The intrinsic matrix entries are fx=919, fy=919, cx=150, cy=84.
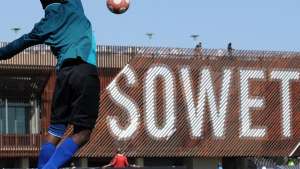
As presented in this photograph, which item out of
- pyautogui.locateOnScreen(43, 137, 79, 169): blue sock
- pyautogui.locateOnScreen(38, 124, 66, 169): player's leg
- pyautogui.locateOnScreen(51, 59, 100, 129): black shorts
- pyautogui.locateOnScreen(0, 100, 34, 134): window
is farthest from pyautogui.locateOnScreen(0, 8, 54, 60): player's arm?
pyautogui.locateOnScreen(0, 100, 34, 134): window

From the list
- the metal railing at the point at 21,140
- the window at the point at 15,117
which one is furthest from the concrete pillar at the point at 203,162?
the window at the point at 15,117

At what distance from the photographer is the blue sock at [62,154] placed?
5262 mm

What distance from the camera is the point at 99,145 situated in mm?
43281

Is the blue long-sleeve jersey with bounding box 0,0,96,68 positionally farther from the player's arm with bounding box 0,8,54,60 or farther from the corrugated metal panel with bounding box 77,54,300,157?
the corrugated metal panel with bounding box 77,54,300,157

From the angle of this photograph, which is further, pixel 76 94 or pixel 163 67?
pixel 163 67

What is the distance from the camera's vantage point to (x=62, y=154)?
5.27 m

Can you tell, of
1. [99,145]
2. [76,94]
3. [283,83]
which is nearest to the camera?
[76,94]

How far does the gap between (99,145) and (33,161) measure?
4.12 m

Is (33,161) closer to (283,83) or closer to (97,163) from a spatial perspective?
(97,163)

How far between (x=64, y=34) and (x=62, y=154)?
2.31 ft

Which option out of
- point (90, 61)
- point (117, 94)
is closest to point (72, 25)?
point (90, 61)

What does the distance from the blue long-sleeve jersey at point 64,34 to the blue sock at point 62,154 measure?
1.56 ft

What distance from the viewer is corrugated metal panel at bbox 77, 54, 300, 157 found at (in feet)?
142

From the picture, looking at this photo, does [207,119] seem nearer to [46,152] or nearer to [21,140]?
[21,140]
